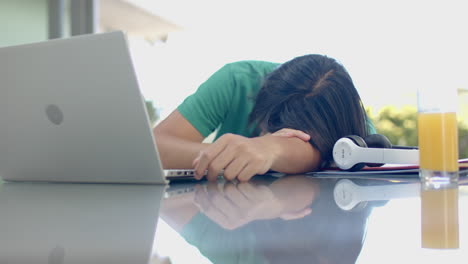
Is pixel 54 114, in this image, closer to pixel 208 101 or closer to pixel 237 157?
pixel 237 157

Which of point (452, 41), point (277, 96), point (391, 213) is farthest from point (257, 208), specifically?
point (452, 41)

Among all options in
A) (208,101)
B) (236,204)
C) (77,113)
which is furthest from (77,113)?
(208,101)

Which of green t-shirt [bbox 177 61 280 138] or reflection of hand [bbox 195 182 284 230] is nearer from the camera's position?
reflection of hand [bbox 195 182 284 230]

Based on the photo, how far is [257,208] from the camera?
645 mm

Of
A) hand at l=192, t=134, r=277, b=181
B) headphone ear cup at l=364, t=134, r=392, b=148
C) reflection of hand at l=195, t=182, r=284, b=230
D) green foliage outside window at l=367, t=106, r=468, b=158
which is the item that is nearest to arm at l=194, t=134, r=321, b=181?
hand at l=192, t=134, r=277, b=181

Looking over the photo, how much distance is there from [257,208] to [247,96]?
1.29m

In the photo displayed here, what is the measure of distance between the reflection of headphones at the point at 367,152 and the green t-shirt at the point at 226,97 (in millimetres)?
641

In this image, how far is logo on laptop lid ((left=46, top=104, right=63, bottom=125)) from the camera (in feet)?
3.20

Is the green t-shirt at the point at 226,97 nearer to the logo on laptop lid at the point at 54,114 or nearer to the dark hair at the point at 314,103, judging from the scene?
the dark hair at the point at 314,103

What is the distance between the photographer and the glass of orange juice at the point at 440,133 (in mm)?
882

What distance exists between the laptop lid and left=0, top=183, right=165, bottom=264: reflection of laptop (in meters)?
0.09

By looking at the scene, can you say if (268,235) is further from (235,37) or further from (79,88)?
(235,37)

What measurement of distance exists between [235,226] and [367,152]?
79cm

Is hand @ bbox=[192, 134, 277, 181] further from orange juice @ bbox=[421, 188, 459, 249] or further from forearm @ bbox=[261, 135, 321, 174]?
orange juice @ bbox=[421, 188, 459, 249]
